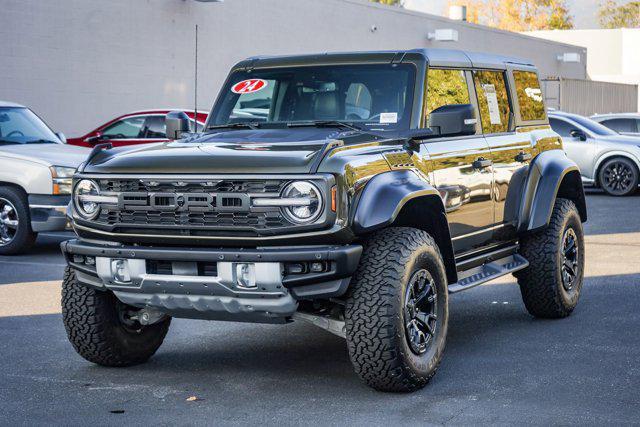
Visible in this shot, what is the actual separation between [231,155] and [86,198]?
96 cm

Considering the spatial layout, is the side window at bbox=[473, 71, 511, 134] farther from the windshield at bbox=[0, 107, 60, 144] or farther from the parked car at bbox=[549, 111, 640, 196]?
the parked car at bbox=[549, 111, 640, 196]

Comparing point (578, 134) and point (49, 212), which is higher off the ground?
point (578, 134)

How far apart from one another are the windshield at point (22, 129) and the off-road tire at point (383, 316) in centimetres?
824

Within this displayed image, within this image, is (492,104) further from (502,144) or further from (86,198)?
(86,198)

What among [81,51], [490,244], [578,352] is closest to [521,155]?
[490,244]

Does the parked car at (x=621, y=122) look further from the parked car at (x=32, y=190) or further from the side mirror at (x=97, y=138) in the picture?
the parked car at (x=32, y=190)

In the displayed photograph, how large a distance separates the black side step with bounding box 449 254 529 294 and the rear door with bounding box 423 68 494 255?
0.17 meters

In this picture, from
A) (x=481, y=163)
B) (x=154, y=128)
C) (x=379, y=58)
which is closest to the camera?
(x=379, y=58)

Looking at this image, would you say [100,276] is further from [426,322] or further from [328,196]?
[426,322]

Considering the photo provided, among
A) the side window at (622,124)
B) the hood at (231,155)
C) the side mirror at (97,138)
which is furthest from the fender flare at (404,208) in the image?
the side window at (622,124)

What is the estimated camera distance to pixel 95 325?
266 inches

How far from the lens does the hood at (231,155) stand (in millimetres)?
5984

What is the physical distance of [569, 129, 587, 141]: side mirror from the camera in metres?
20.8

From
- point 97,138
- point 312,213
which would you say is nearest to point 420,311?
point 312,213
